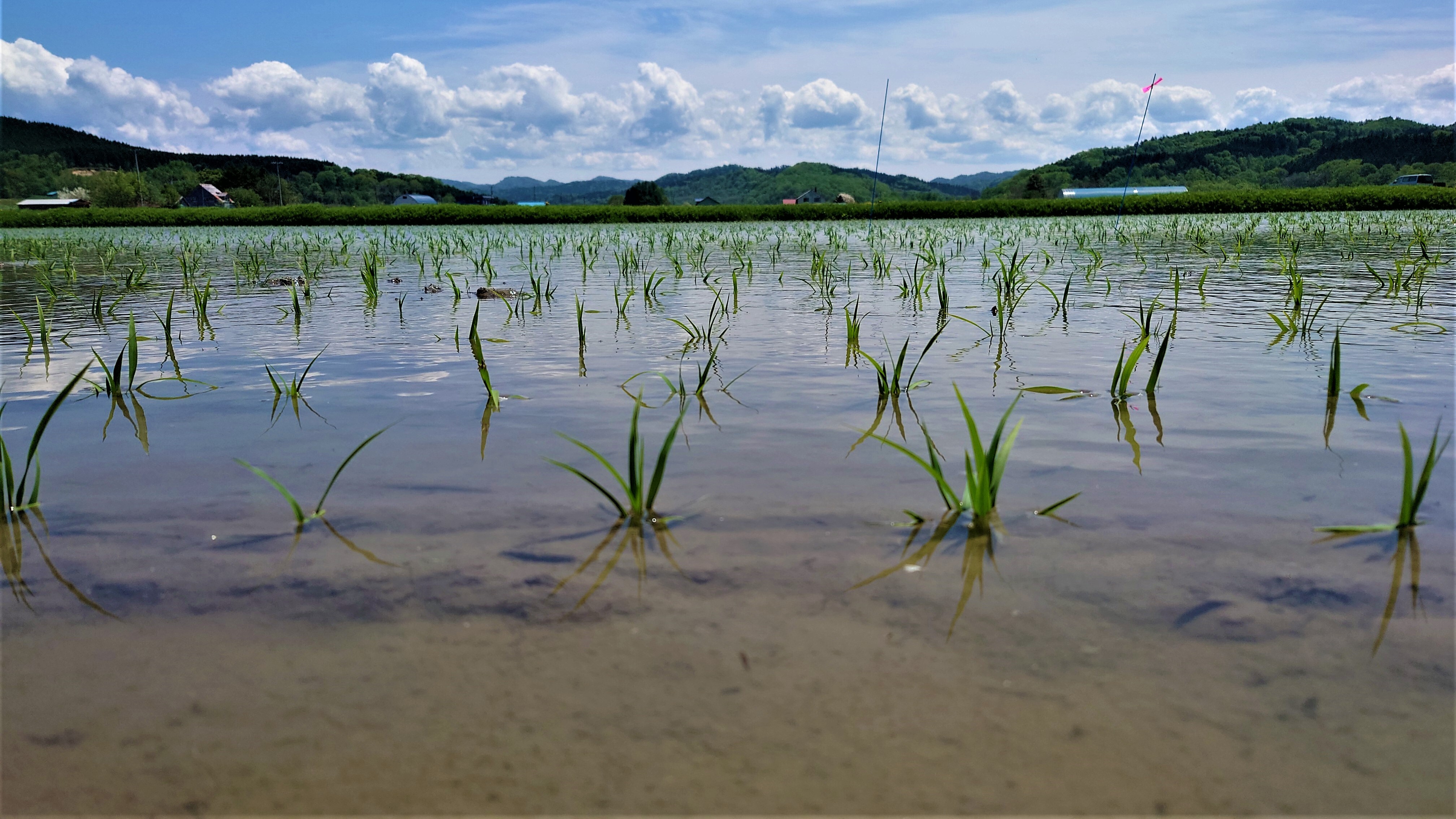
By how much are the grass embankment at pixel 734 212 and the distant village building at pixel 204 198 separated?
5249cm

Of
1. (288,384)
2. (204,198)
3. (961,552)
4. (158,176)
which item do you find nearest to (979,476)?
(961,552)

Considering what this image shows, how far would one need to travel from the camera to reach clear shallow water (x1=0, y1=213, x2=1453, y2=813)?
1128 millimetres

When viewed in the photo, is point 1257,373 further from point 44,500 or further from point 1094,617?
point 44,500

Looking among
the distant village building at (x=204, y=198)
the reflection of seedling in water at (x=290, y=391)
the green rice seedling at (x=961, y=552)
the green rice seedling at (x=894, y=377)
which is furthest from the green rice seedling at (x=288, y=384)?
the distant village building at (x=204, y=198)

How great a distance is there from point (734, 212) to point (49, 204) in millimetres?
95582

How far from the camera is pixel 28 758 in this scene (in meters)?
1.19

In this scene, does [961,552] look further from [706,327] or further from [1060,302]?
[1060,302]

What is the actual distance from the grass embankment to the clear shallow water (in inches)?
1367

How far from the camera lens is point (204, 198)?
91.6 meters

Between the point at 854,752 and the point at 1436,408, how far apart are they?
291cm

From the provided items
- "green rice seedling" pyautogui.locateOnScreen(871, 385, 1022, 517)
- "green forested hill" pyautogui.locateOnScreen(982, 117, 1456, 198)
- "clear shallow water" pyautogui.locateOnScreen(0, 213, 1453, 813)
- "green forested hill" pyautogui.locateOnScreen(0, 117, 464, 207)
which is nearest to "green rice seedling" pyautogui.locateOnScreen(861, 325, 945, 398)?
"clear shallow water" pyautogui.locateOnScreen(0, 213, 1453, 813)

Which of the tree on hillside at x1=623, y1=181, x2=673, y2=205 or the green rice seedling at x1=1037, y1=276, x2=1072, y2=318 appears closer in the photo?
the green rice seedling at x1=1037, y1=276, x2=1072, y2=318

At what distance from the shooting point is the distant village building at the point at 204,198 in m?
90.2

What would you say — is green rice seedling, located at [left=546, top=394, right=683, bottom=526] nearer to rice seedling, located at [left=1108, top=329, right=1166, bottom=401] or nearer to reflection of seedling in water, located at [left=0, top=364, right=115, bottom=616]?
reflection of seedling in water, located at [left=0, top=364, right=115, bottom=616]
